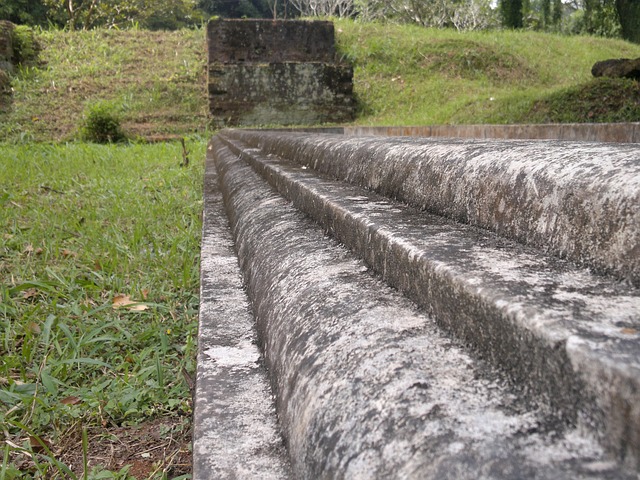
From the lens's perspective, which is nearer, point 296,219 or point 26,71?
point 296,219

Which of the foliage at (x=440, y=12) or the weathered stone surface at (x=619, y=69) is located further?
the foliage at (x=440, y=12)

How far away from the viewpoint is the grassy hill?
391 inches

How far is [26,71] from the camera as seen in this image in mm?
11148

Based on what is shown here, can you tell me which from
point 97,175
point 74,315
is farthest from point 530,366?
point 97,175

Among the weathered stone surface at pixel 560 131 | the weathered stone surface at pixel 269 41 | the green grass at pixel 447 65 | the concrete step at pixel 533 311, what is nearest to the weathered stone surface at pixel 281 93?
the weathered stone surface at pixel 269 41

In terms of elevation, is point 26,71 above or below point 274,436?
above

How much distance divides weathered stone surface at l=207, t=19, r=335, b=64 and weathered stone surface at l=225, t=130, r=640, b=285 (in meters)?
10.1

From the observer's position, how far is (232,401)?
2.89 ft

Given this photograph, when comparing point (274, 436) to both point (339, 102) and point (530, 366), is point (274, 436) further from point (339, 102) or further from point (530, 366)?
point (339, 102)

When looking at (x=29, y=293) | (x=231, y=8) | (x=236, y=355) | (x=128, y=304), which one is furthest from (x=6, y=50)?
(x=231, y=8)

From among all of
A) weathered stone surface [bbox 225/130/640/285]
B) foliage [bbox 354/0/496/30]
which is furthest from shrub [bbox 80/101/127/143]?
foliage [bbox 354/0/496/30]

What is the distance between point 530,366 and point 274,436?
391mm

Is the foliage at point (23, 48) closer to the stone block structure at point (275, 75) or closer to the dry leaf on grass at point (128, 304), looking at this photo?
the stone block structure at point (275, 75)

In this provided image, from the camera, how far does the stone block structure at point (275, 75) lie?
10.6 m
